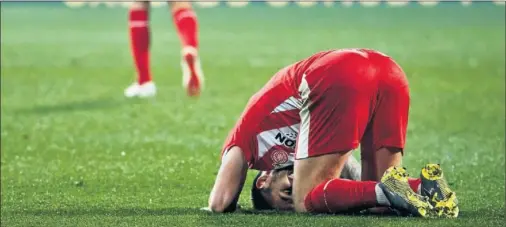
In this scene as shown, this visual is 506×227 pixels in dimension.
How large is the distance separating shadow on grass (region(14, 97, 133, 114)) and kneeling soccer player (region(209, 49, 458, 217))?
5.04 meters

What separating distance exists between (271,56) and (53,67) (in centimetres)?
278

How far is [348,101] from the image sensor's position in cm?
557

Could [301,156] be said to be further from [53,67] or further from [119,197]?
[53,67]

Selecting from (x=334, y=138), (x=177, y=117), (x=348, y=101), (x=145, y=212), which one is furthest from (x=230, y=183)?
(x=177, y=117)

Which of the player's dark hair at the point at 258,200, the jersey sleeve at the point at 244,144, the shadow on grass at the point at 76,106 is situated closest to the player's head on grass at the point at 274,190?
the player's dark hair at the point at 258,200

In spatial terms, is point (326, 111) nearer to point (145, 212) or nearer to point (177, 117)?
point (145, 212)

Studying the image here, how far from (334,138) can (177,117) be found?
15.2 feet

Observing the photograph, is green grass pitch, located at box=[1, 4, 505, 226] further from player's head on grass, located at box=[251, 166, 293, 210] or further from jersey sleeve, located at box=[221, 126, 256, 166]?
jersey sleeve, located at box=[221, 126, 256, 166]

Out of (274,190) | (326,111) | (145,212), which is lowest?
(145,212)

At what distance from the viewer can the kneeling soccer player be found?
546cm

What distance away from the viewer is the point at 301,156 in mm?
5664

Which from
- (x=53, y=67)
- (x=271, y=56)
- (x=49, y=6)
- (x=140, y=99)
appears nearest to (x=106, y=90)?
(x=140, y=99)

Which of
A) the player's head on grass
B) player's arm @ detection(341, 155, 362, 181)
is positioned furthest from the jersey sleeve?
player's arm @ detection(341, 155, 362, 181)

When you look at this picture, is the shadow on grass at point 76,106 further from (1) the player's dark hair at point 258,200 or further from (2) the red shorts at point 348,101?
(2) the red shorts at point 348,101
